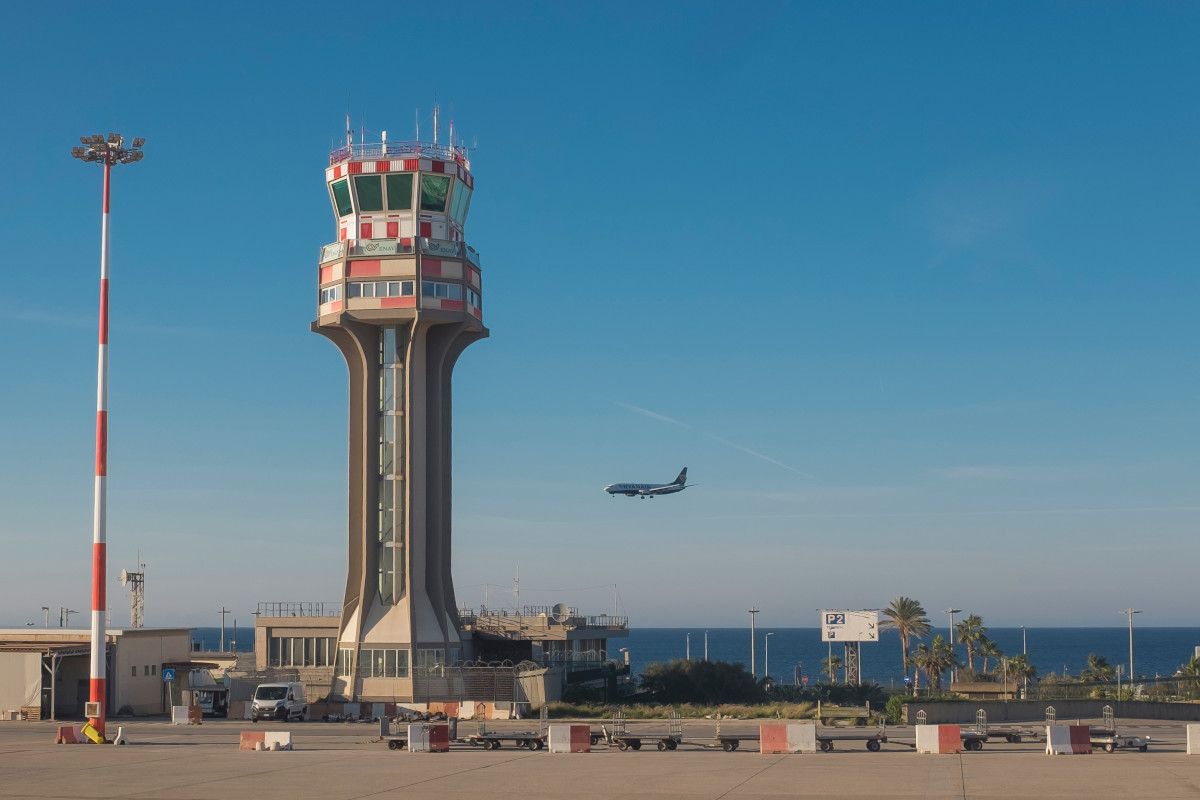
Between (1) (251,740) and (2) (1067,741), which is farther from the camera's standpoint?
(1) (251,740)

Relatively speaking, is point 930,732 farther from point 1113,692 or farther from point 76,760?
point 1113,692

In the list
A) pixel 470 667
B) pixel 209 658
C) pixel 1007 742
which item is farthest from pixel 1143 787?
pixel 209 658

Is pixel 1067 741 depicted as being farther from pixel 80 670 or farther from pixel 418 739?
pixel 80 670

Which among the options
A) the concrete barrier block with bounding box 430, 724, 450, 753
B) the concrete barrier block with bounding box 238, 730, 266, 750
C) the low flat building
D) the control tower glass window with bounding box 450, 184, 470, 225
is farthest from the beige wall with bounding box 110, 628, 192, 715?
the concrete barrier block with bounding box 430, 724, 450, 753

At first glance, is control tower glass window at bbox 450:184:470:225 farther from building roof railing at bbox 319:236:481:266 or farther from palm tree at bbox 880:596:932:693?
palm tree at bbox 880:596:932:693

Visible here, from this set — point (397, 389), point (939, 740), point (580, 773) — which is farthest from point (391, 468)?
point (939, 740)

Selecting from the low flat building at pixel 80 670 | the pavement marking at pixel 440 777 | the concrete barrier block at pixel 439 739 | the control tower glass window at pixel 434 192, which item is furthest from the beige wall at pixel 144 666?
the pavement marking at pixel 440 777
